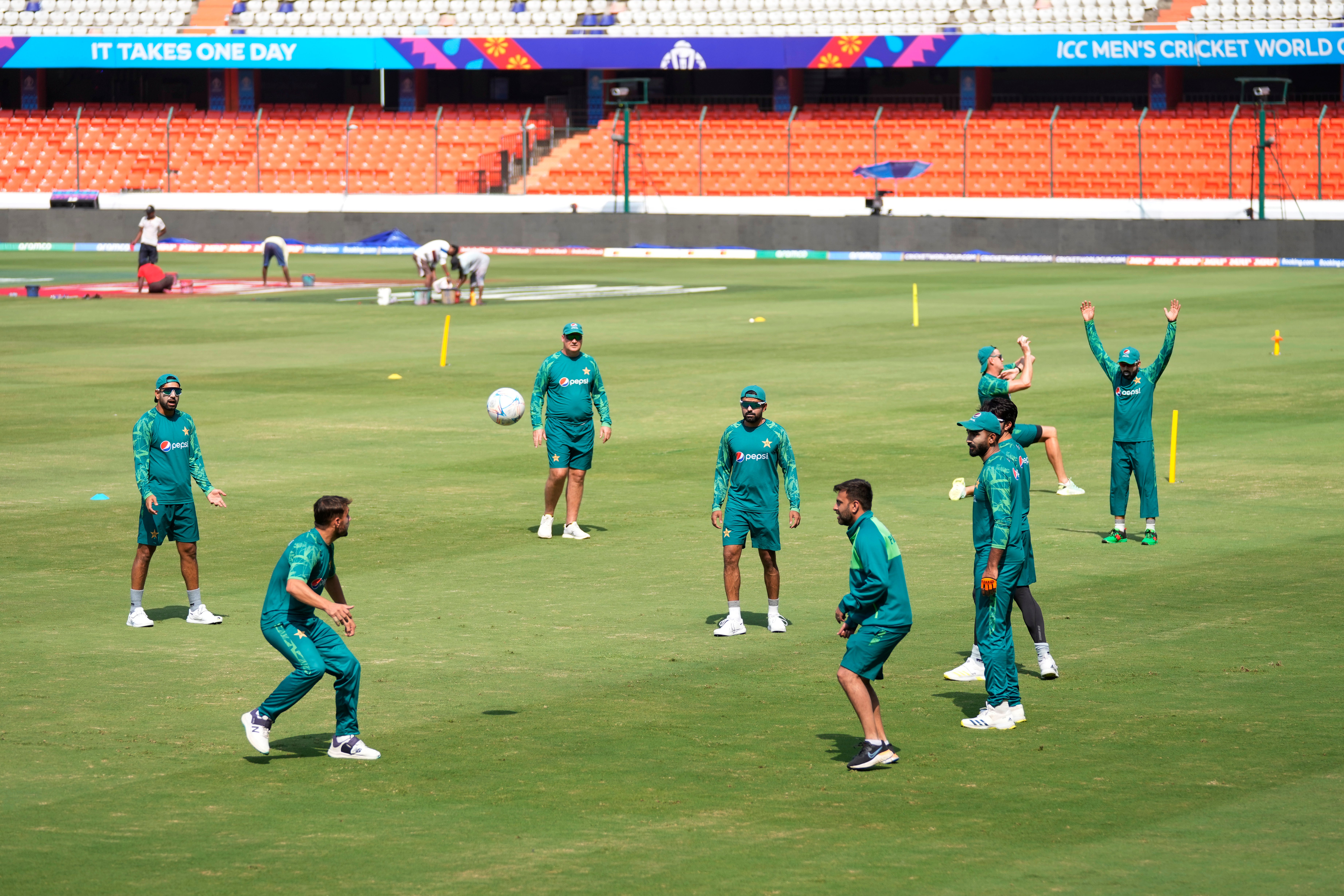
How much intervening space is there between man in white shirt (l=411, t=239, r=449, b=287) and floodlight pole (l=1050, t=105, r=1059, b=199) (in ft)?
84.0

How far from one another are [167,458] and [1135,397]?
328 inches

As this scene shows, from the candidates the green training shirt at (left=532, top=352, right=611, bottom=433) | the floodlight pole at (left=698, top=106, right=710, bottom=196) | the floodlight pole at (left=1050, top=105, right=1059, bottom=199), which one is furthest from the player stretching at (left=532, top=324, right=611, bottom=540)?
the floodlight pole at (left=698, top=106, right=710, bottom=196)

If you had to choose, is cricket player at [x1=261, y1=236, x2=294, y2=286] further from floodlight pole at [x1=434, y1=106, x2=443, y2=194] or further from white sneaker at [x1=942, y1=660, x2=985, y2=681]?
white sneaker at [x1=942, y1=660, x2=985, y2=681]

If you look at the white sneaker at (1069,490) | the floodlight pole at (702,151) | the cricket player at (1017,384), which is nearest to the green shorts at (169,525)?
the cricket player at (1017,384)

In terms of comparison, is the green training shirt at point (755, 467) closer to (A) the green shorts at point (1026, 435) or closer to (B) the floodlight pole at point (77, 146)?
(A) the green shorts at point (1026, 435)

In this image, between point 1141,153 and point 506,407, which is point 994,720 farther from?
point 1141,153

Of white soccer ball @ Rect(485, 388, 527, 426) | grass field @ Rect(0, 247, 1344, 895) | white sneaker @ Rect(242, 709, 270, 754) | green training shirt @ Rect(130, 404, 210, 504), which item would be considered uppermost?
green training shirt @ Rect(130, 404, 210, 504)

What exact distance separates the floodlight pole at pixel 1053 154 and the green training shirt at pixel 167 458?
49.8 m

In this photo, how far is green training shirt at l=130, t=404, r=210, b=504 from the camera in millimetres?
13680

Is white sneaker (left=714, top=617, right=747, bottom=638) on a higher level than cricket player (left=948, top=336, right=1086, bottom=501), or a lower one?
lower

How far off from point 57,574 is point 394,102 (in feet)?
217

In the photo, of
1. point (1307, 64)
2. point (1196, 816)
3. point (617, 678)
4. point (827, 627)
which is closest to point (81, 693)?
point (617, 678)

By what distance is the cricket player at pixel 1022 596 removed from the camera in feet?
36.2

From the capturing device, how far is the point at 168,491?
13.8m
